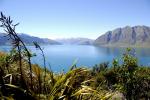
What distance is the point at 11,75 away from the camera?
5.61 metres

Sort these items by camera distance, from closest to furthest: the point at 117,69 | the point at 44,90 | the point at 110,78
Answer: the point at 44,90, the point at 117,69, the point at 110,78

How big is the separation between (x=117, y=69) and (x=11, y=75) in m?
20.5

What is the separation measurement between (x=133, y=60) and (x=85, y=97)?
668 inches

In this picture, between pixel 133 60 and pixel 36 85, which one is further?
pixel 133 60

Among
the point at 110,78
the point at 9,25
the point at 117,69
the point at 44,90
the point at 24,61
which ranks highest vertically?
the point at 9,25

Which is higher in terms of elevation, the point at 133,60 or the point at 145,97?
the point at 133,60

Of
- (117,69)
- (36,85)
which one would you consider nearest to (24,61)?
(36,85)

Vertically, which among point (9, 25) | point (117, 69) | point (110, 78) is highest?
point (9, 25)

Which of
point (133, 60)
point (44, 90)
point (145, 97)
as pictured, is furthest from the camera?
point (145, 97)

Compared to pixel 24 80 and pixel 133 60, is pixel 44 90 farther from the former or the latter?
pixel 133 60

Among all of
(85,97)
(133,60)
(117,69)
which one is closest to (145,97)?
(117,69)

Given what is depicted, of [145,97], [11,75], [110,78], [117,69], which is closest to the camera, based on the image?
[11,75]

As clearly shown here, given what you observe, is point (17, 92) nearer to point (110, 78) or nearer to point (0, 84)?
point (0, 84)

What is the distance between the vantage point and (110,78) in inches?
2479
